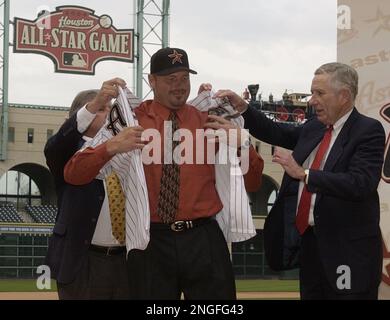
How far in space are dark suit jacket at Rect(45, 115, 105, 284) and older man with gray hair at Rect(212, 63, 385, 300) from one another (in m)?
0.99

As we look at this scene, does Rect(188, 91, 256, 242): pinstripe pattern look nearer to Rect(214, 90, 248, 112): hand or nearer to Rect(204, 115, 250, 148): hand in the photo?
Rect(204, 115, 250, 148): hand

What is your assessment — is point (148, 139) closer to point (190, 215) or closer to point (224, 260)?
point (190, 215)

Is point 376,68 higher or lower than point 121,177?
higher

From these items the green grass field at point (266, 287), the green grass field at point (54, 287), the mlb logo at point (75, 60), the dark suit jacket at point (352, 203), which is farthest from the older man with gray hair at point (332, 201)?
the mlb logo at point (75, 60)

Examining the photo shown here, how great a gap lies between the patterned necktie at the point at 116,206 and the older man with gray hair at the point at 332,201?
2.94ft

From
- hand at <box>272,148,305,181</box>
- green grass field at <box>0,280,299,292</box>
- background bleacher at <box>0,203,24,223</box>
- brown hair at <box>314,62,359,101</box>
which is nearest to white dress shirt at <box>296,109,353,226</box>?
brown hair at <box>314,62,359,101</box>

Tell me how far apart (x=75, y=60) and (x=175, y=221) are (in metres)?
34.2

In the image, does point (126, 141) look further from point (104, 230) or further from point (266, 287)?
point (266, 287)

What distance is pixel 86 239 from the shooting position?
460 centimetres

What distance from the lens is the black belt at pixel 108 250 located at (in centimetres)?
473

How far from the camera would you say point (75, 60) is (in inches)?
1470
